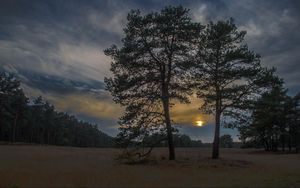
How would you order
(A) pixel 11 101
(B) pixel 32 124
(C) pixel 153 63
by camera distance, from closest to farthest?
(C) pixel 153 63, (A) pixel 11 101, (B) pixel 32 124

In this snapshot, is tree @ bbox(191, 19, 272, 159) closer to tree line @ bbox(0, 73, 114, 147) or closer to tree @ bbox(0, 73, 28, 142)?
tree line @ bbox(0, 73, 114, 147)

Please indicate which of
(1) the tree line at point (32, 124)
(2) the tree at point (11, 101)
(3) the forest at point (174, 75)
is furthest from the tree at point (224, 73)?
(2) the tree at point (11, 101)

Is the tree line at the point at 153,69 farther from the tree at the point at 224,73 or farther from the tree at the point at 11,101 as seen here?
the tree at the point at 11,101

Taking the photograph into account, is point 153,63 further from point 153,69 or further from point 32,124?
point 32,124

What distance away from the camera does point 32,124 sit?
113500mm

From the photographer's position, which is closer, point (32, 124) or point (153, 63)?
point (153, 63)

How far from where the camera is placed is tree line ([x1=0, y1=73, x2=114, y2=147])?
3401 inches

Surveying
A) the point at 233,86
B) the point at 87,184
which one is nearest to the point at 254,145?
the point at 233,86

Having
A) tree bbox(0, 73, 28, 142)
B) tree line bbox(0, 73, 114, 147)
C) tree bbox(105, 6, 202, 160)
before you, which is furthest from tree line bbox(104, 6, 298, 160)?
tree bbox(0, 73, 28, 142)

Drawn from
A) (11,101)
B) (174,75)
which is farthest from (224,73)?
(11,101)

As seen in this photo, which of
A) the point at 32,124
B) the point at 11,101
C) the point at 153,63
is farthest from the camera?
the point at 32,124

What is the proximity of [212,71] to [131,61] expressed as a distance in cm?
860

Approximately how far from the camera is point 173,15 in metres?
31.8

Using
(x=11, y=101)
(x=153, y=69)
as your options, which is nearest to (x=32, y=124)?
(x=11, y=101)
